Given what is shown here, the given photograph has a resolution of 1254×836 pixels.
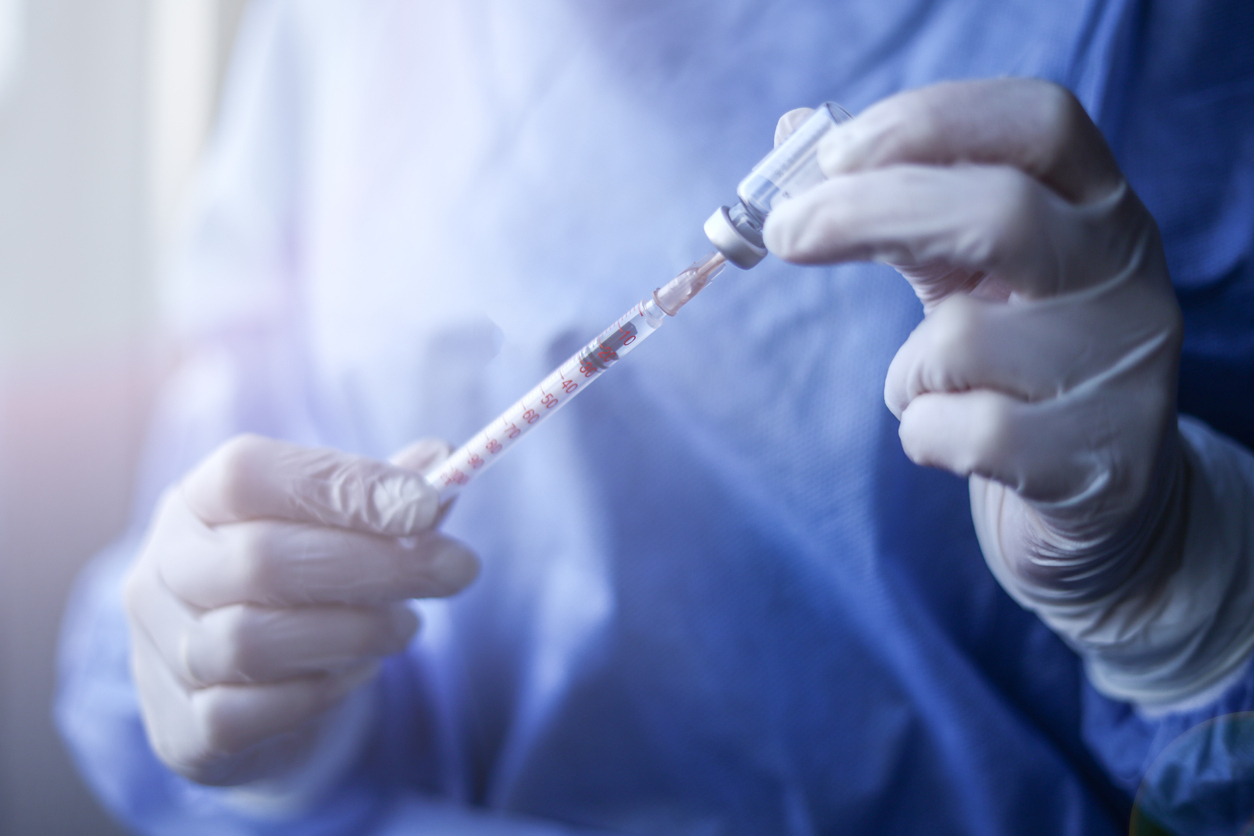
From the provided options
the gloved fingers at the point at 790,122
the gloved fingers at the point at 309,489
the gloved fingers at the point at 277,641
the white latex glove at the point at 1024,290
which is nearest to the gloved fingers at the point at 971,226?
the white latex glove at the point at 1024,290

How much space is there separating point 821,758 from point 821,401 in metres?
0.36

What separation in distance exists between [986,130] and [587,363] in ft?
1.14

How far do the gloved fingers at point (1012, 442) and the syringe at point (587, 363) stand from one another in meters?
0.23

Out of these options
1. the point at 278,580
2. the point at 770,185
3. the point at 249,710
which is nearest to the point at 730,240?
the point at 770,185

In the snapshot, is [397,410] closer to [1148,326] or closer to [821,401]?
[821,401]

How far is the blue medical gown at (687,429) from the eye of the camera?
0.66m

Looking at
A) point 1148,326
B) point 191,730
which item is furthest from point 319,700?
point 1148,326

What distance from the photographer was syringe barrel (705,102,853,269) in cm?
53

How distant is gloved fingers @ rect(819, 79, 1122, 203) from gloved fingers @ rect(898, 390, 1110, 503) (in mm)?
154

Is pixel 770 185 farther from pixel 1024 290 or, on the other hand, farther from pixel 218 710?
pixel 218 710

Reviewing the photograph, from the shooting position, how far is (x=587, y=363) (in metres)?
0.64

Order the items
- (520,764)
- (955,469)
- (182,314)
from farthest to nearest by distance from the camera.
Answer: (182,314), (520,764), (955,469)

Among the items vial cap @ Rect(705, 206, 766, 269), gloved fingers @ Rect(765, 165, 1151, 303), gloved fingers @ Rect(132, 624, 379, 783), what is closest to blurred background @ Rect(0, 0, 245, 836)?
gloved fingers @ Rect(132, 624, 379, 783)

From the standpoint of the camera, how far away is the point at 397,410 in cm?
90
